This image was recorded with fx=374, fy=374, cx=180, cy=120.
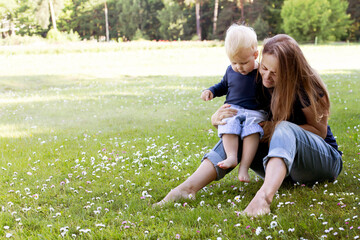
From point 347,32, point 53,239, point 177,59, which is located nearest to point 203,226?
point 53,239

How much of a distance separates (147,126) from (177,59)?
21.9 metres

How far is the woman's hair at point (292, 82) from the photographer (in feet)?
10.4

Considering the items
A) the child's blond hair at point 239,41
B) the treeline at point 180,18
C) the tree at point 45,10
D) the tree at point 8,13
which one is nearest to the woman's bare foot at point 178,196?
the child's blond hair at point 239,41

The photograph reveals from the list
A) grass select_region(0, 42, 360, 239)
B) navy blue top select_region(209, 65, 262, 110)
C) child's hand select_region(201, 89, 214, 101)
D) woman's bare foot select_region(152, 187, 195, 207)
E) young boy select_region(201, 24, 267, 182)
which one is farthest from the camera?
child's hand select_region(201, 89, 214, 101)

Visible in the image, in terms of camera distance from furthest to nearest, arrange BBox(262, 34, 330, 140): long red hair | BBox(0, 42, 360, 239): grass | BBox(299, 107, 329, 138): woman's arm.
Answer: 1. BBox(299, 107, 329, 138): woman's arm
2. BBox(262, 34, 330, 140): long red hair
3. BBox(0, 42, 360, 239): grass

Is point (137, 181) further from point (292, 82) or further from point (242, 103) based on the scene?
point (292, 82)

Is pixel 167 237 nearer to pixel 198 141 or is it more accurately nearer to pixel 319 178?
pixel 319 178

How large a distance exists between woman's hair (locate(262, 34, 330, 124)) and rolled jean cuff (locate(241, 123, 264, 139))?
190 millimetres

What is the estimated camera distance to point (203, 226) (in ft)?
9.63

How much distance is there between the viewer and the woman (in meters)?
3.01

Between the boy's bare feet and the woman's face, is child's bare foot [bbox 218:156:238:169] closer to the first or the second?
the boy's bare feet

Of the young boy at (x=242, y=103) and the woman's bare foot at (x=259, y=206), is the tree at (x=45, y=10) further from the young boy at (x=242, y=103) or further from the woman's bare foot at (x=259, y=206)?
the woman's bare foot at (x=259, y=206)

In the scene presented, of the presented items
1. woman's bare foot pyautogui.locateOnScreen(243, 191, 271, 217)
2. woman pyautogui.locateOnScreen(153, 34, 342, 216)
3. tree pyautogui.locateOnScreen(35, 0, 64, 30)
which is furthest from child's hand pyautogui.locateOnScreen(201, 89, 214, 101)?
tree pyautogui.locateOnScreen(35, 0, 64, 30)

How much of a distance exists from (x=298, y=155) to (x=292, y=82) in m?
0.63
